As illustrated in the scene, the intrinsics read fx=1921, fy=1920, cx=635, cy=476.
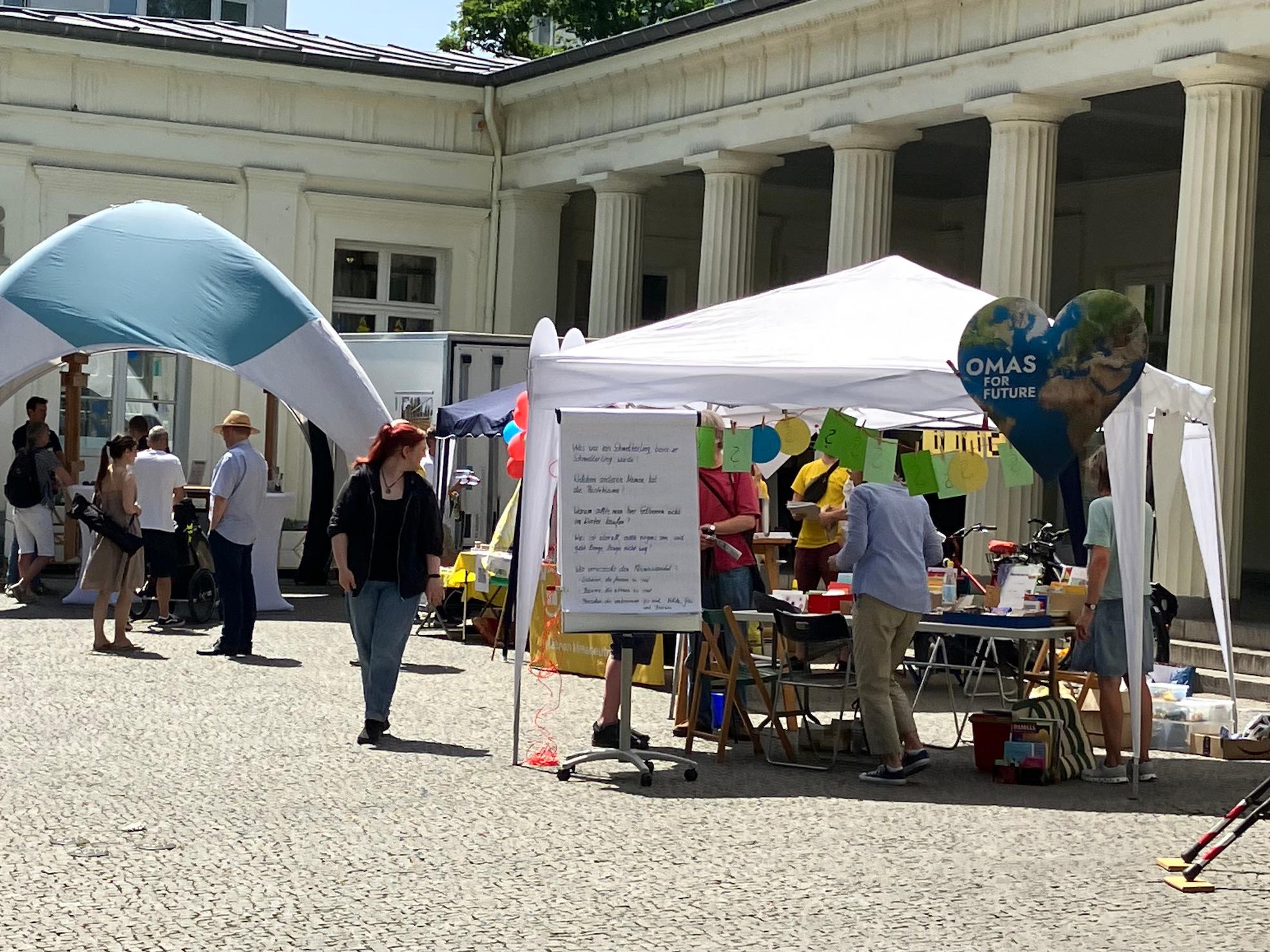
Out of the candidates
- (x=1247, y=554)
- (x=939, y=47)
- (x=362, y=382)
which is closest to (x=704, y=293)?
(x=939, y=47)

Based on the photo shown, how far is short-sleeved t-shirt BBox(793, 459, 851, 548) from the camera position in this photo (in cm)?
1441

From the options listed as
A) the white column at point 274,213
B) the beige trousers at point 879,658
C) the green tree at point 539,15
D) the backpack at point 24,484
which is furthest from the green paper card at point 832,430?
the green tree at point 539,15

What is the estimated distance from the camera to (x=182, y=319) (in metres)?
16.6

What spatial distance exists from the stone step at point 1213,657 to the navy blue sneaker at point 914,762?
4698 mm

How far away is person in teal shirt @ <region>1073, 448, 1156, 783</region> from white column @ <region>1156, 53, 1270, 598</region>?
554cm

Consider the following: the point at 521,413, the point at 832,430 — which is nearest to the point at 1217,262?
the point at 521,413

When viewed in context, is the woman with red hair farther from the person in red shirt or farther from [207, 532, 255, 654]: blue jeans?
[207, 532, 255, 654]: blue jeans

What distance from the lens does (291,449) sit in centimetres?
2494

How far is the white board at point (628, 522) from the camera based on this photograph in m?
9.45

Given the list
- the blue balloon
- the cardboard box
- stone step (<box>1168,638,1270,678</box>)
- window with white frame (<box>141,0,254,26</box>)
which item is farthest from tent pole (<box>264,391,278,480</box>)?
window with white frame (<box>141,0,254,26</box>)

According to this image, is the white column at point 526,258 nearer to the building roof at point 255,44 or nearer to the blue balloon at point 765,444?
the building roof at point 255,44

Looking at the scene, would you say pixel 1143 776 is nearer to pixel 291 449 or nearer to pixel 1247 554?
pixel 1247 554

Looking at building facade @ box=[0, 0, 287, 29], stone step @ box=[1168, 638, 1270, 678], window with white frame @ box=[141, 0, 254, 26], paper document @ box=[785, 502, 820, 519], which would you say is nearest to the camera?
stone step @ box=[1168, 638, 1270, 678]

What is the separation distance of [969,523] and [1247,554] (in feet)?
22.8
